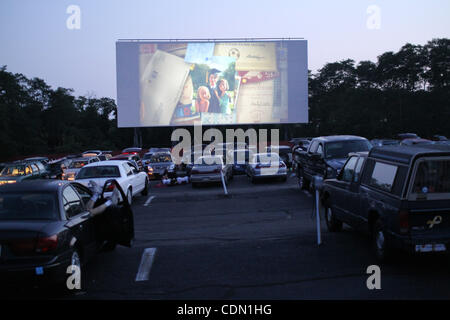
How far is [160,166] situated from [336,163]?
539 inches

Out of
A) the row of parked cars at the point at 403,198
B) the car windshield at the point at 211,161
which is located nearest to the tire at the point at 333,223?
the row of parked cars at the point at 403,198

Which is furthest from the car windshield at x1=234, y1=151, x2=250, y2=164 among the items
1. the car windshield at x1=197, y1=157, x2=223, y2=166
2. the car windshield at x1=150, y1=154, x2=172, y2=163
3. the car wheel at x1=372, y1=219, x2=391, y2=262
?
the car wheel at x1=372, y1=219, x2=391, y2=262

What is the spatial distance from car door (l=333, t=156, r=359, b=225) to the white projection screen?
29.1m

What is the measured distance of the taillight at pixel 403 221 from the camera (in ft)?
20.9

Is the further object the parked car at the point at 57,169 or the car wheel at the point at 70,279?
the parked car at the point at 57,169

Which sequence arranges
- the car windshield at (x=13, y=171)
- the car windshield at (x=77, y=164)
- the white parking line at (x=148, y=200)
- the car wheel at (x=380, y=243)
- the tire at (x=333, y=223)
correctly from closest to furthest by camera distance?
the car wheel at (x=380, y=243)
the tire at (x=333, y=223)
the white parking line at (x=148, y=200)
the car windshield at (x=13, y=171)
the car windshield at (x=77, y=164)

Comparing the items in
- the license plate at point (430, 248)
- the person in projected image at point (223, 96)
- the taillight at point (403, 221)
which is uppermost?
the person in projected image at point (223, 96)

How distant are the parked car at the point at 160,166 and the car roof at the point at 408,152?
57.7 feet

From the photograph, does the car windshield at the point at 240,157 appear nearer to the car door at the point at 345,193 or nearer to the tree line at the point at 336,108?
the car door at the point at 345,193

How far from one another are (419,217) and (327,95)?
217ft

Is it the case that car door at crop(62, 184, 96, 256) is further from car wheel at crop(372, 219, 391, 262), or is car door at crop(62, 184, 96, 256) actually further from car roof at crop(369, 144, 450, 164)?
car roof at crop(369, 144, 450, 164)

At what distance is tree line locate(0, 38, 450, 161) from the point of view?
191 feet

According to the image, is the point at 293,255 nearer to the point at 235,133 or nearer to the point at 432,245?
the point at 432,245
